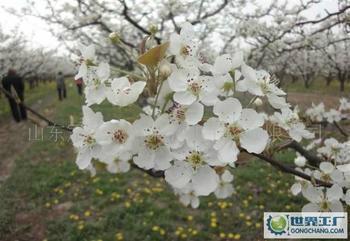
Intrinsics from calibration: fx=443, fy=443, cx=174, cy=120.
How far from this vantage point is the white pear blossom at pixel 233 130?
1.16 metres

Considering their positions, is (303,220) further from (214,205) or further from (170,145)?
(214,205)

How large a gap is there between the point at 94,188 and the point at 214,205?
5.59ft

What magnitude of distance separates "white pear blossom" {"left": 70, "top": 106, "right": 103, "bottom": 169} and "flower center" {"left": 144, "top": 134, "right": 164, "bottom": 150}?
0.18 metres

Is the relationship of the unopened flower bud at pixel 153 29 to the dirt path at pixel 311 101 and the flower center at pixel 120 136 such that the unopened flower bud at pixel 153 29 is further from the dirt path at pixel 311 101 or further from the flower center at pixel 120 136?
the dirt path at pixel 311 101

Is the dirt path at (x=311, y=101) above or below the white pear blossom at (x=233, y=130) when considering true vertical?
above

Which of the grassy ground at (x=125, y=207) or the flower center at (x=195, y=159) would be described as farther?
the grassy ground at (x=125, y=207)

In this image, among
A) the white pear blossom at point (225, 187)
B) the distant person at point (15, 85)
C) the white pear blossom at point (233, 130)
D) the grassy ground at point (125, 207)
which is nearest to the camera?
the white pear blossom at point (233, 130)

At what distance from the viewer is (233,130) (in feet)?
3.96

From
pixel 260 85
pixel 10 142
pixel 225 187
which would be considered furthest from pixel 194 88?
pixel 10 142

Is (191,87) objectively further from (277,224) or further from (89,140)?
(277,224)

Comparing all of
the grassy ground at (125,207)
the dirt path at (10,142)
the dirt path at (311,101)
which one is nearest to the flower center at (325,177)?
the grassy ground at (125,207)

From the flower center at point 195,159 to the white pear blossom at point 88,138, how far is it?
30cm

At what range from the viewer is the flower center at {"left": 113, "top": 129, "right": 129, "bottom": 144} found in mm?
1217

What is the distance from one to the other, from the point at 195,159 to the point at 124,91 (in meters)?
0.27
